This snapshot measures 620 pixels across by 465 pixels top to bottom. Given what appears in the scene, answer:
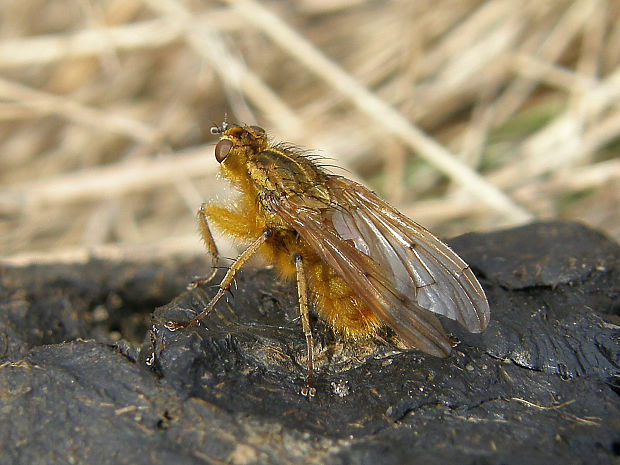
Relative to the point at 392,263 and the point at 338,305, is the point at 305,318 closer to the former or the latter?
the point at 338,305

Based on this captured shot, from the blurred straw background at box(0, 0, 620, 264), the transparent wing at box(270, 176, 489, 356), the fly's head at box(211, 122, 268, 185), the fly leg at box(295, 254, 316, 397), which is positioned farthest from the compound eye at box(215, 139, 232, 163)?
the blurred straw background at box(0, 0, 620, 264)

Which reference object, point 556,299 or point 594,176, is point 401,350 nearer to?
point 556,299

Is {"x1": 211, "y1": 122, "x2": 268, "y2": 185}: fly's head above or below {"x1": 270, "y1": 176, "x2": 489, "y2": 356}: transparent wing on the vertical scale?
above

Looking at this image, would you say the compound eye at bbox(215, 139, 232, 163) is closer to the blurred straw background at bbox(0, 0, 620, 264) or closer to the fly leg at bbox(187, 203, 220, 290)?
the fly leg at bbox(187, 203, 220, 290)

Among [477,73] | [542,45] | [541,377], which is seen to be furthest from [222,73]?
[541,377]

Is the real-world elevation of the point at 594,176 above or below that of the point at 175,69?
below

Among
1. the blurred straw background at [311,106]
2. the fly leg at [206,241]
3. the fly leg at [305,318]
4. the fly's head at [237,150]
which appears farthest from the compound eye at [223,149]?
the blurred straw background at [311,106]
